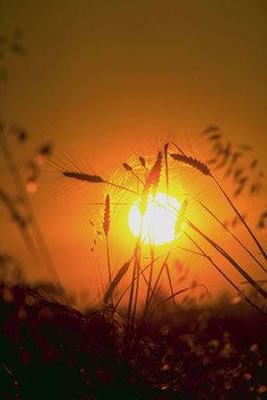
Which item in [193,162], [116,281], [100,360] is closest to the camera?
[100,360]

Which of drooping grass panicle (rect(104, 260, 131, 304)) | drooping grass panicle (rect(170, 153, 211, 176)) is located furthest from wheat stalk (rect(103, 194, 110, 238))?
drooping grass panicle (rect(170, 153, 211, 176))

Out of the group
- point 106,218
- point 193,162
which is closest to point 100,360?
point 106,218

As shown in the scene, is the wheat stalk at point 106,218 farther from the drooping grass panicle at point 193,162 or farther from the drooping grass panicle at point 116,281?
the drooping grass panicle at point 193,162

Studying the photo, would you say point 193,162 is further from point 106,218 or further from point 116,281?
point 116,281

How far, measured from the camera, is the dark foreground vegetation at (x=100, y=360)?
233 cm

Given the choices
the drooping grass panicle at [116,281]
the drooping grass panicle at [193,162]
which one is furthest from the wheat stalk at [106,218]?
the drooping grass panicle at [193,162]

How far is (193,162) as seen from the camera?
3.05m

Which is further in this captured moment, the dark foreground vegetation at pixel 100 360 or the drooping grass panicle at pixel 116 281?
the drooping grass panicle at pixel 116 281

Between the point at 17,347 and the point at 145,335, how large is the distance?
639 millimetres

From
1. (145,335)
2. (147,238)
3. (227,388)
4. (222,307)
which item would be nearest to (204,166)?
(147,238)

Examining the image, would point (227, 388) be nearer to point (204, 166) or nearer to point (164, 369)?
point (164, 369)

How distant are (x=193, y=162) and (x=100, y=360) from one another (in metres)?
1.17

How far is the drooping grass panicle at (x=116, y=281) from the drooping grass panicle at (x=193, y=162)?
0.61m

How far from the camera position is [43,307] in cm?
250
